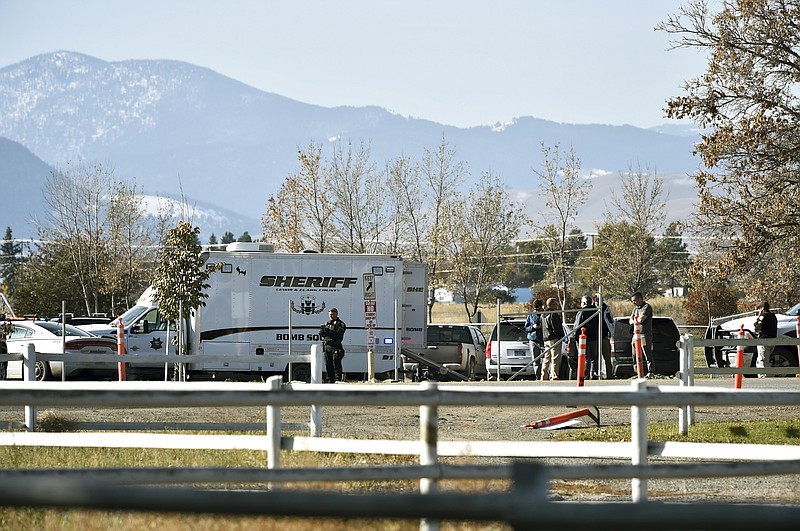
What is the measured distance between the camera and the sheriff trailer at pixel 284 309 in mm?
26625


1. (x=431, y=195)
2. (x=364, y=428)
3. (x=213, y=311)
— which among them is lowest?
(x=364, y=428)

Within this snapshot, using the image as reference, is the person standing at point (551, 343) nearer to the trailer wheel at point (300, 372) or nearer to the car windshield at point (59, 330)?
the trailer wheel at point (300, 372)

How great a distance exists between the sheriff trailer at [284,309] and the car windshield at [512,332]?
210cm

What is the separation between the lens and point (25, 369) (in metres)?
13.1

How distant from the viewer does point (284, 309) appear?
89.4ft

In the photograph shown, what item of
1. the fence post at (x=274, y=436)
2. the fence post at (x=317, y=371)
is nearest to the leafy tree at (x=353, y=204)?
the fence post at (x=317, y=371)

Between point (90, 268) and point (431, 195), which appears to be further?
point (431, 195)

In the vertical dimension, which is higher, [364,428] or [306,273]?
[306,273]

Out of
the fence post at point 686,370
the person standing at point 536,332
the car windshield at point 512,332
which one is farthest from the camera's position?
the car windshield at point 512,332

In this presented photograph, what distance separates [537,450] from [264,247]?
67.7 feet

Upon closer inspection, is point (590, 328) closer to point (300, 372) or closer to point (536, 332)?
point (536, 332)

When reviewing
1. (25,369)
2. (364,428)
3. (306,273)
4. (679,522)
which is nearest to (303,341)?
(306,273)

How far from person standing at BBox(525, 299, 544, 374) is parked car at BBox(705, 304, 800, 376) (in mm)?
3579

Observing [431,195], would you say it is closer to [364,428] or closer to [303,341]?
[303,341]
